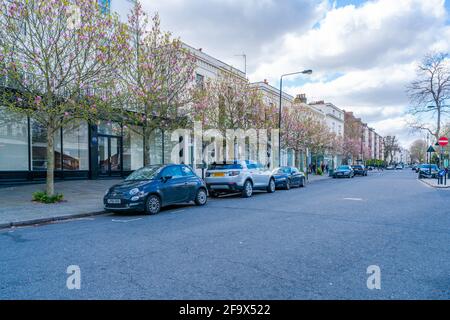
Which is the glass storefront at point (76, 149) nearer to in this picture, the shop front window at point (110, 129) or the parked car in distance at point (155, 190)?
the shop front window at point (110, 129)

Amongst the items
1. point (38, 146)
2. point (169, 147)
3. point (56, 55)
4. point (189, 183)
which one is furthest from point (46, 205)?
point (169, 147)

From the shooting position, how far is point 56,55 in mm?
10602

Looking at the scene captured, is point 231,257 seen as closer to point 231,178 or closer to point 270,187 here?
point 231,178

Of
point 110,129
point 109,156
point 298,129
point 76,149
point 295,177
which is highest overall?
point 298,129

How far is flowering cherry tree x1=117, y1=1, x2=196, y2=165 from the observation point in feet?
44.7

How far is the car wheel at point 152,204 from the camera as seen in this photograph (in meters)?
9.53

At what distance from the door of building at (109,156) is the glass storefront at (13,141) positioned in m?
4.36

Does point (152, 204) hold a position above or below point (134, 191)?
below

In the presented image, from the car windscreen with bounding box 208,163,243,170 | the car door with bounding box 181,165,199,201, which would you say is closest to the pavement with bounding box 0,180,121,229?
the car door with bounding box 181,165,199,201

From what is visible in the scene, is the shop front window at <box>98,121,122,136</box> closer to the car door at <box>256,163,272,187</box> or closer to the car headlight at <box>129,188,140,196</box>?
the car door at <box>256,163,272,187</box>

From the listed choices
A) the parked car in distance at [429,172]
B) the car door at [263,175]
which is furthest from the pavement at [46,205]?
the parked car in distance at [429,172]

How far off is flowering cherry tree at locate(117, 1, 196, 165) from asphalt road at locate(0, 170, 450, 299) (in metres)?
6.76

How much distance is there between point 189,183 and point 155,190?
1.76m
